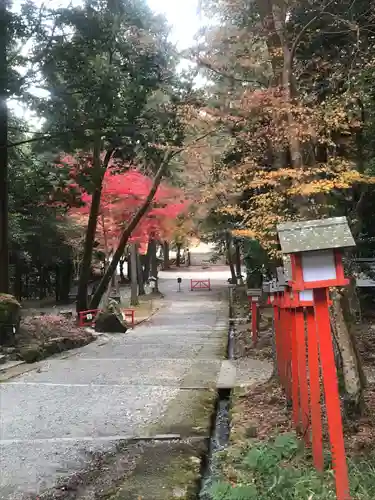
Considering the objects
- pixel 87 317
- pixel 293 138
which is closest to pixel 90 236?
pixel 87 317

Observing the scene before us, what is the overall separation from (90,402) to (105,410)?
1.72ft

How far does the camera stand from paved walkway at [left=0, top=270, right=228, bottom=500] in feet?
16.5

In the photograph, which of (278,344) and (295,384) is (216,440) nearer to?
(295,384)

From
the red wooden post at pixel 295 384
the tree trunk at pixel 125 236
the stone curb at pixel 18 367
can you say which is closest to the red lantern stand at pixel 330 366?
the red wooden post at pixel 295 384

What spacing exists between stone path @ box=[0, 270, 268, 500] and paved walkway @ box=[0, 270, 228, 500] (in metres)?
0.01

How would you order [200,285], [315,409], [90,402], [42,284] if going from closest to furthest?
[315,409] < [90,402] < [42,284] < [200,285]

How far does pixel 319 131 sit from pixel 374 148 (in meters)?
4.54

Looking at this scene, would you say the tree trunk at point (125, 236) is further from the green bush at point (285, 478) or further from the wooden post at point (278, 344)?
the green bush at point (285, 478)

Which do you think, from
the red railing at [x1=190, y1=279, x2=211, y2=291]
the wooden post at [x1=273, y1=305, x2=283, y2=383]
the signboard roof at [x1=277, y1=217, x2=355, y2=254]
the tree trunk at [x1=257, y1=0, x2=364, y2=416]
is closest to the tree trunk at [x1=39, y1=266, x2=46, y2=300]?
the red railing at [x1=190, y1=279, x2=211, y2=291]

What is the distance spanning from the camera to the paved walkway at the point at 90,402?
502 cm

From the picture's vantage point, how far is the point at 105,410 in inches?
271

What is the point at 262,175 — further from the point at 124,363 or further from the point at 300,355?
the point at 124,363

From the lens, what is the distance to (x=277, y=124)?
21.4ft

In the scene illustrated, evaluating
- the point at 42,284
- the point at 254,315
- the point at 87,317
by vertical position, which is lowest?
the point at 87,317
